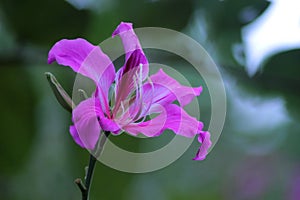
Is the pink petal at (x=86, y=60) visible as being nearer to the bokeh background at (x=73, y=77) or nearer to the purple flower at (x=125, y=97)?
the purple flower at (x=125, y=97)

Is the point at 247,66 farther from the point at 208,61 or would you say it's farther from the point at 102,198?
the point at 102,198

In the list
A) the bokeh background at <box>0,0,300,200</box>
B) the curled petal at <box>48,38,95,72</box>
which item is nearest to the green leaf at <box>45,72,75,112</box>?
the curled petal at <box>48,38,95,72</box>

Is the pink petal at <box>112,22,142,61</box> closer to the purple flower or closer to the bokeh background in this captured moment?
the purple flower

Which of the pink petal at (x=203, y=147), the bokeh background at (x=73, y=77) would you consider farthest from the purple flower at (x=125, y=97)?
the bokeh background at (x=73, y=77)

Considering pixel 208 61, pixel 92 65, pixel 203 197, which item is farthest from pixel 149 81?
pixel 203 197

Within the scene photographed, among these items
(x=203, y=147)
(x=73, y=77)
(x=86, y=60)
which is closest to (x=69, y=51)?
(x=86, y=60)

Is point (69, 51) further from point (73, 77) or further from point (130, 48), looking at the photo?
point (73, 77)
